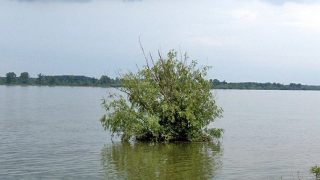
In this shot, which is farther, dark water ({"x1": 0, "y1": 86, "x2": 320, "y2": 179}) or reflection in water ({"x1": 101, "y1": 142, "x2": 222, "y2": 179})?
dark water ({"x1": 0, "y1": 86, "x2": 320, "y2": 179})

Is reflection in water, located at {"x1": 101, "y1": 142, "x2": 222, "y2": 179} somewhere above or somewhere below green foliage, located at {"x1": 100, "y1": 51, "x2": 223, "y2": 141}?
below

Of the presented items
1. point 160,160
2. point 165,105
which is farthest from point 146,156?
point 165,105

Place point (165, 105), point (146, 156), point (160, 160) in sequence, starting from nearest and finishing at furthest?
point (160, 160) → point (146, 156) → point (165, 105)

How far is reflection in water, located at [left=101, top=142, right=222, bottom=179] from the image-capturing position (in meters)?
17.6

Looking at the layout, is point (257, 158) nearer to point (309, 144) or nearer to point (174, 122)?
point (174, 122)

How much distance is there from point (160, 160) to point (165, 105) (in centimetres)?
552

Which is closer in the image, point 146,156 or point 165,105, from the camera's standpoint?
point 146,156

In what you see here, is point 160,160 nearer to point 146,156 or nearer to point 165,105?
point 146,156

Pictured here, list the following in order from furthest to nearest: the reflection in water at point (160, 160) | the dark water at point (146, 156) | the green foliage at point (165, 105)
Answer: the green foliage at point (165, 105)
the dark water at point (146, 156)
the reflection in water at point (160, 160)

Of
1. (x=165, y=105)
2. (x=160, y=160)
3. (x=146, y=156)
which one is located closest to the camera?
(x=160, y=160)

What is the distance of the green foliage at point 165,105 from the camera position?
85.5ft

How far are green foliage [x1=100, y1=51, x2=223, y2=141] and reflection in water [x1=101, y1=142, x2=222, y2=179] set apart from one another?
1.05 metres

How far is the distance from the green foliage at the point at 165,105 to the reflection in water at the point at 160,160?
1.05m

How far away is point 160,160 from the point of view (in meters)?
20.8
